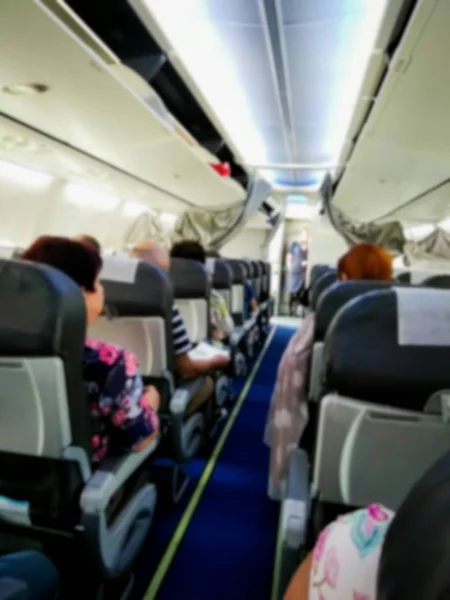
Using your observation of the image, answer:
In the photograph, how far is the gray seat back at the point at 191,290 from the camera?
3.96 meters

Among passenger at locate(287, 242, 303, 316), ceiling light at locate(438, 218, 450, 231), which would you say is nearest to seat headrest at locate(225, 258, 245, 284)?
ceiling light at locate(438, 218, 450, 231)

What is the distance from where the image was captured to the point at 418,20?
2092 millimetres

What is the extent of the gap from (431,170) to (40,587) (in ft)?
15.7

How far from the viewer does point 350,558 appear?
0.95m

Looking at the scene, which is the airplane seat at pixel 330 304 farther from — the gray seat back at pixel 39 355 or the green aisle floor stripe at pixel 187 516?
the gray seat back at pixel 39 355

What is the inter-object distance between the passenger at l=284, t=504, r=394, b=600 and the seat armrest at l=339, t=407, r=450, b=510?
1.72 ft

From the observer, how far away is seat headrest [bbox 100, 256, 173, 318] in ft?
8.58

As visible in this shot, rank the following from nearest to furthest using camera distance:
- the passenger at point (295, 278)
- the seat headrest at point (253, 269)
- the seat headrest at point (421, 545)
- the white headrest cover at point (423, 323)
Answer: the seat headrest at point (421, 545) → the white headrest cover at point (423, 323) → the seat headrest at point (253, 269) → the passenger at point (295, 278)

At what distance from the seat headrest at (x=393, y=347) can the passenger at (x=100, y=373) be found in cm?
77

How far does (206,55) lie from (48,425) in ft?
9.91

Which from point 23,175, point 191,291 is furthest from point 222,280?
point 23,175

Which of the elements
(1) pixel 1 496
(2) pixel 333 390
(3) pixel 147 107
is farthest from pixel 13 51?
(2) pixel 333 390

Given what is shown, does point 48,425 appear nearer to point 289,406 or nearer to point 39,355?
point 39,355

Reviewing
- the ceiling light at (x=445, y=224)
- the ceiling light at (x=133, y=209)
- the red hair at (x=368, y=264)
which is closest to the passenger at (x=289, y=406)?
the red hair at (x=368, y=264)
